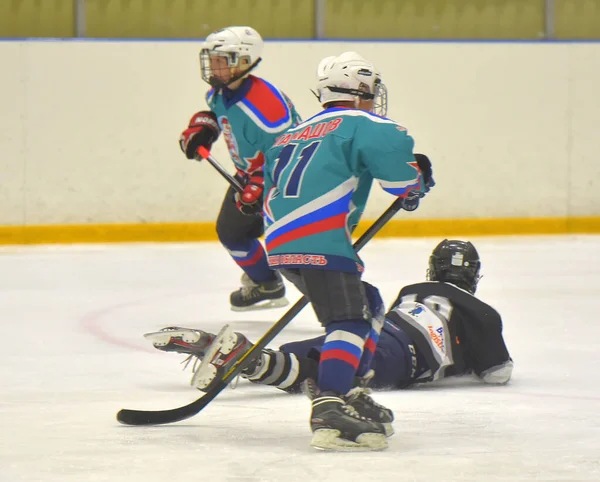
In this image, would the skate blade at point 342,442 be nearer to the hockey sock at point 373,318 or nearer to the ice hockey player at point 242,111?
the hockey sock at point 373,318

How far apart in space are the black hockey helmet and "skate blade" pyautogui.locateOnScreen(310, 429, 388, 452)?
1048 millimetres

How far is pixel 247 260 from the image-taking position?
16.7ft

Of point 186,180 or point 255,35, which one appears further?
point 186,180

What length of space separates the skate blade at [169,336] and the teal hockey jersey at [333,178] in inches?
17.9

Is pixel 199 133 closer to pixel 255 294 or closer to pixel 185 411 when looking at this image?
pixel 255 294

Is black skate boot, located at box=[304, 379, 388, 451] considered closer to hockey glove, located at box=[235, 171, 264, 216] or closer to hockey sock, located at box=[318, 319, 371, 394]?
hockey sock, located at box=[318, 319, 371, 394]

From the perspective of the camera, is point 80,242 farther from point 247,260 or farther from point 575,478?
point 575,478

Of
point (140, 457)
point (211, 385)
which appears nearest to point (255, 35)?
point (211, 385)

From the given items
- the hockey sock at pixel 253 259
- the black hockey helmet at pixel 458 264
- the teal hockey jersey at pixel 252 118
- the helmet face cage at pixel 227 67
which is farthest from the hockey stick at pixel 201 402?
the hockey sock at pixel 253 259

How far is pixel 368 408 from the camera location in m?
2.78

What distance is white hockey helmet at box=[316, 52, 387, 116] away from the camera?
2.94 meters

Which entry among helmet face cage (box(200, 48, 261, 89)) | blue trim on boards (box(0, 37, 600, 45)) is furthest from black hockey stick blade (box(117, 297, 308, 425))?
blue trim on boards (box(0, 37, 600, 45))

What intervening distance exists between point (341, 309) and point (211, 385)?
492mm

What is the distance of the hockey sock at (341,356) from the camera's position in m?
2.79
